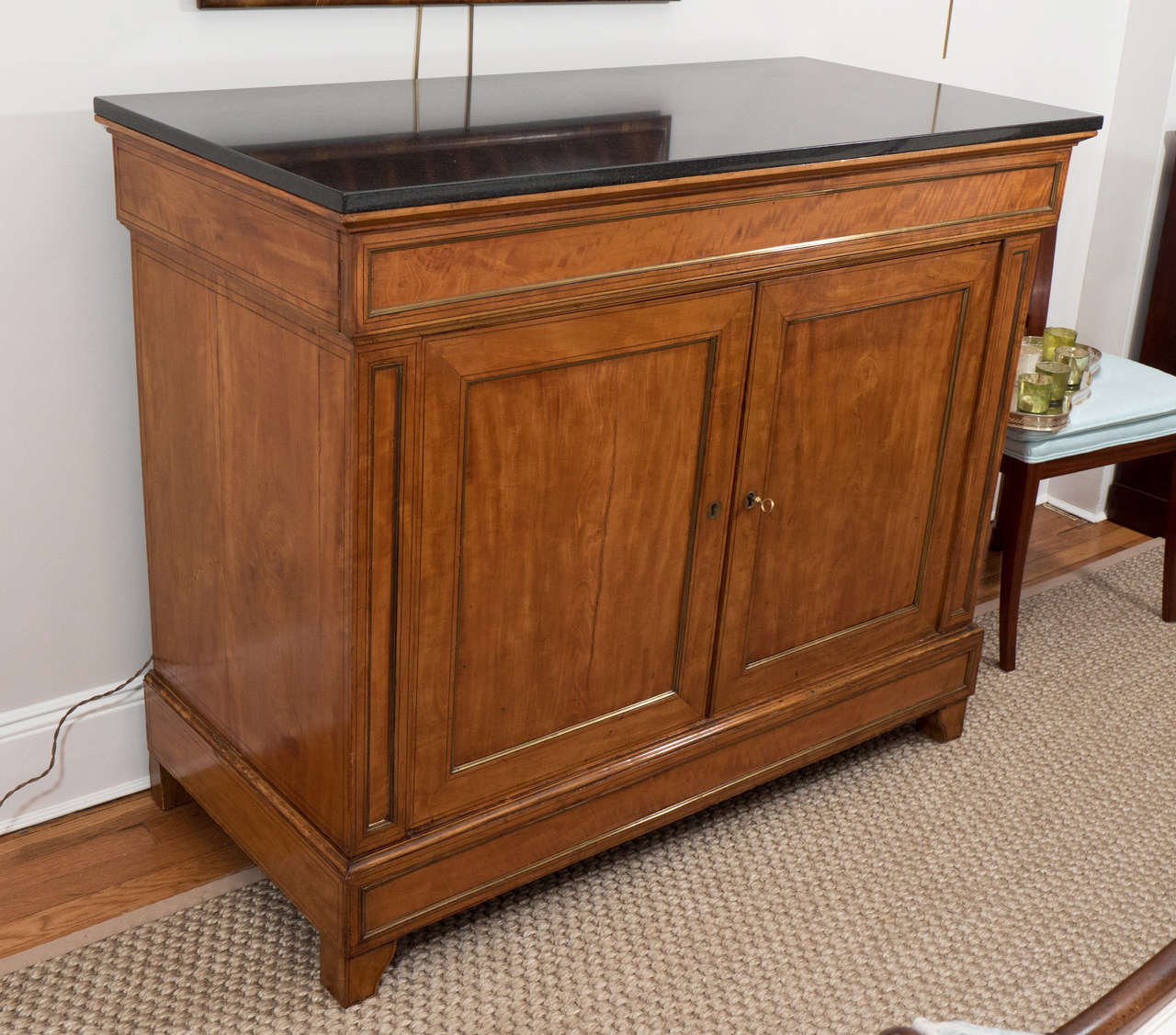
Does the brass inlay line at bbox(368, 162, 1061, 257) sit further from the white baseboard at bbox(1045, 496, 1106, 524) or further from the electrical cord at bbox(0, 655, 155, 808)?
the white baseboard at bbox(1045, 496, 1106, 524)

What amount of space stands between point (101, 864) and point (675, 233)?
3.87 ft

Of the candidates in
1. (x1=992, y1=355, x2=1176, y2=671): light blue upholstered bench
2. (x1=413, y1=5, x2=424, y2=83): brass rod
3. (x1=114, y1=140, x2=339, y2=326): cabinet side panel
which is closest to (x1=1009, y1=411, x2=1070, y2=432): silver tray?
(x1=992, y1=355, x2=1176, y2=671): light blue upholstered bench

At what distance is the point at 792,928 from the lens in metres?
1.83

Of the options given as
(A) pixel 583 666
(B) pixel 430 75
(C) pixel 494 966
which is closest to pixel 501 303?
(A) pixel 583 666

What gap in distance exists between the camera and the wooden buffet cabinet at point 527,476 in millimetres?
1416

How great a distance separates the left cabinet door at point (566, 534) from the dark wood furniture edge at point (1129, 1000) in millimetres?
A: 826

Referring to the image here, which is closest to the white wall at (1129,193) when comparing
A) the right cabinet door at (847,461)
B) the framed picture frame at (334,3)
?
the right cabinet door at (847,461)

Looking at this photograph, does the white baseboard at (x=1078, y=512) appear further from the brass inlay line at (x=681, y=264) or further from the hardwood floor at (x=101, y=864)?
the hardwood floor at (x=101, y=864)

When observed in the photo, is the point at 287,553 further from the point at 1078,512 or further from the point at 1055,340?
the point at 1078,512

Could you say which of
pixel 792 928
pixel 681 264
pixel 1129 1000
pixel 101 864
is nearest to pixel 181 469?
pixel 101 864

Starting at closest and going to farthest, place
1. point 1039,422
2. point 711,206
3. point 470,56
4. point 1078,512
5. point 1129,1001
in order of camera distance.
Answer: point 1129,1001
point 711,206
point 470,56
point 1039,422
point 1078,512

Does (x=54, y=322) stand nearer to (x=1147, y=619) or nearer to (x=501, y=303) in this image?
(x=501, y=303)

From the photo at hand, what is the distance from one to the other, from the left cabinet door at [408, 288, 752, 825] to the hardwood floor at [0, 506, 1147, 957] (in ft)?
1.50

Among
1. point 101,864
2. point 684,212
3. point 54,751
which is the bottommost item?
point 101,864
